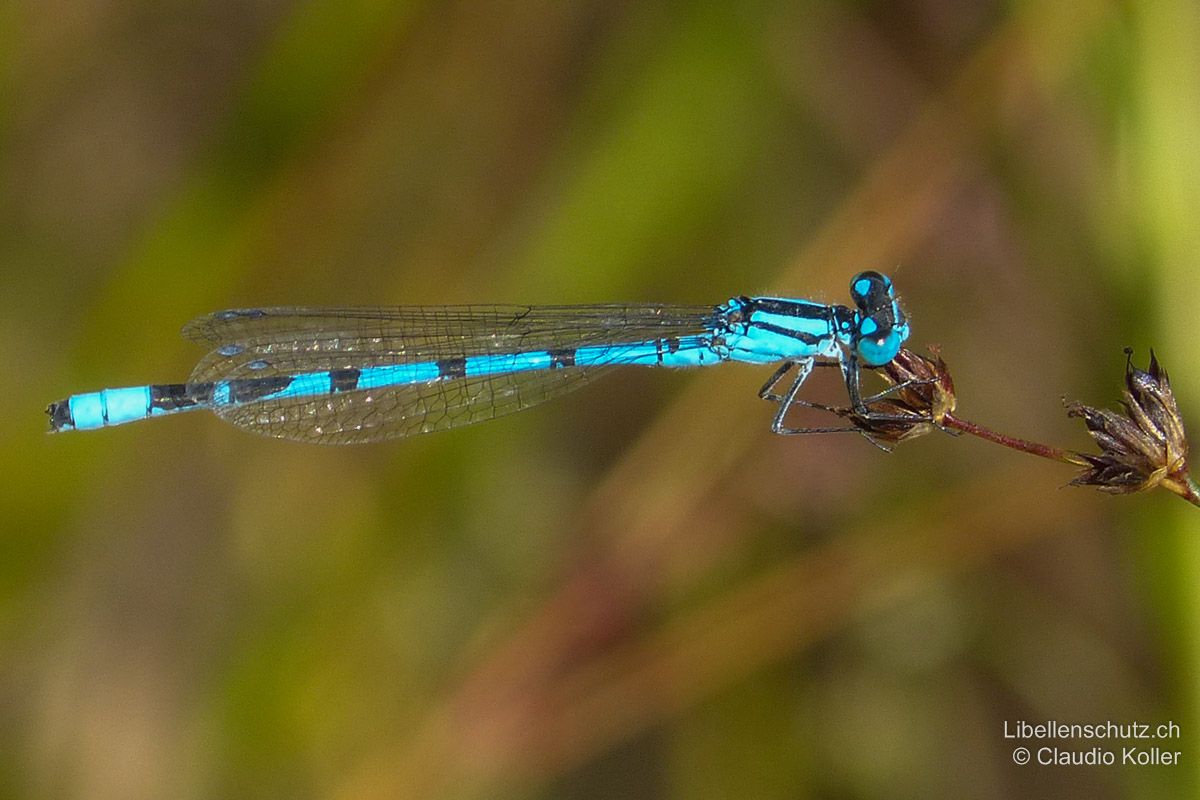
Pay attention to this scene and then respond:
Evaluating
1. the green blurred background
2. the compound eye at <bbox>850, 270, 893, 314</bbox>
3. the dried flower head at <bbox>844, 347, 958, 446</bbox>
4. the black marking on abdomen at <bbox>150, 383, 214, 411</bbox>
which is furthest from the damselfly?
the dried flower head at <bbox>844, 347, 958, 446</bbox>

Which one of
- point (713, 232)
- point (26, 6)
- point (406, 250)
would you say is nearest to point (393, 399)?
point (406, 250)

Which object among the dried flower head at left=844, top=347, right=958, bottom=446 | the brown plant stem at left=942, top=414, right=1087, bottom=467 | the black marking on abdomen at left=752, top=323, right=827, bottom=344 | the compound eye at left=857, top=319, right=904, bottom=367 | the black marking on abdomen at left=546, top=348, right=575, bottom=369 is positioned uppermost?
the black marking on abdomen at left=752, top=323, right=827, bottom=344

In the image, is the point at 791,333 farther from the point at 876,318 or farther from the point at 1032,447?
the point at 1032,447

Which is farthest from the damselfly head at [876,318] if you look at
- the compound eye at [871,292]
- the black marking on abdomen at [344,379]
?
the black marking on abdomen at [344,379]

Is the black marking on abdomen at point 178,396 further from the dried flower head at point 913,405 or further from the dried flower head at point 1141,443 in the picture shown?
the dried flower head at point 1141,443

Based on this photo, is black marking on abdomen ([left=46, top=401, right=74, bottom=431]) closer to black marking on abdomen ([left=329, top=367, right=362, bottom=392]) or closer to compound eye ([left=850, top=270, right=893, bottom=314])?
black marking on abdomen ([left=329, top=367, right=362, bottom=392])

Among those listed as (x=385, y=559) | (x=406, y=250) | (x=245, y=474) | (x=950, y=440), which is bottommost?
(x=385, y=559)

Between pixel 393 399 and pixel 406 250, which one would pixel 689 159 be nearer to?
pixel 406 250
